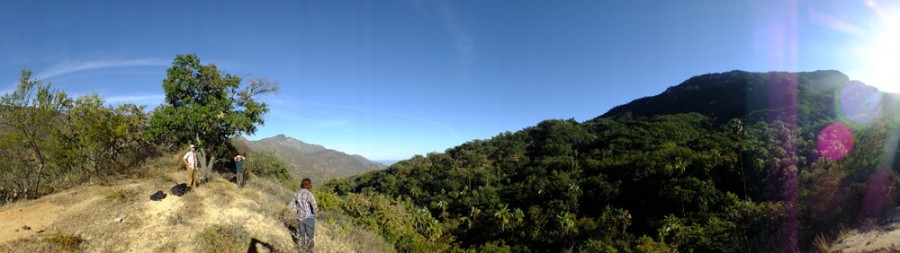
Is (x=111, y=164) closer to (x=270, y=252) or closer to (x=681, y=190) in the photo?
(x=270, y=252)

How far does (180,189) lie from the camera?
1205 centimetres

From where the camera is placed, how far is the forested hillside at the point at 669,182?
Answer: 12278mm

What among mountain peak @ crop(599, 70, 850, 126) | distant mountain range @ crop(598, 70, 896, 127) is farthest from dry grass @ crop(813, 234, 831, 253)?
mountain peak @ crop(599, 70, 850, 126)

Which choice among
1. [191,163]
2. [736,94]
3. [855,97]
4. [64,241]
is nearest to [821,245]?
[64,241]

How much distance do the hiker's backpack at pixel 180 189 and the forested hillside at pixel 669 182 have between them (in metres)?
9.07

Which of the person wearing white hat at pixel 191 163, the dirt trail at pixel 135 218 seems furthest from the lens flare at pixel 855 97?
the person wearing white hat at pixel 191 163

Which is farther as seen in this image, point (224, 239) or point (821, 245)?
point (224, 239)

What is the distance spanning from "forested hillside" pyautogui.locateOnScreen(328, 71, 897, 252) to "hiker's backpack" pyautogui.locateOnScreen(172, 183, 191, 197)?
9.07 metres

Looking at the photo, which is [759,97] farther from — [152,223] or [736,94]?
[152,223]

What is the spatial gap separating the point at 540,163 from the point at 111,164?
3186 inches

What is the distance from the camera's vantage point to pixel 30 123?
457 inches

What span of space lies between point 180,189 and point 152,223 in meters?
2.84

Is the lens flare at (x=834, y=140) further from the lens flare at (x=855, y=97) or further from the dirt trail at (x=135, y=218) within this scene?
the dirt trail at (x=135, y=218)

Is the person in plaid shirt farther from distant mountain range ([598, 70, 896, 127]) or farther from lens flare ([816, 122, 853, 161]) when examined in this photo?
distant mountain range ([598, 70, 896, 127])
